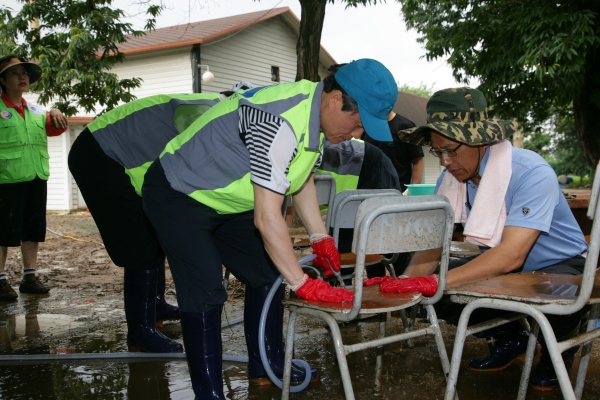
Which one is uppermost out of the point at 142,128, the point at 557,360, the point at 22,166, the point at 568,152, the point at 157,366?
the point at 568,152

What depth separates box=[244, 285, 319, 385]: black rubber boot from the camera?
121 inches

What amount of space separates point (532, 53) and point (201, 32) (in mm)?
9807

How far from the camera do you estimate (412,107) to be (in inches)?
938

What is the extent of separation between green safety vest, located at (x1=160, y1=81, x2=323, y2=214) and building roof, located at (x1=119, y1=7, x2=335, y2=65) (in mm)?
12112

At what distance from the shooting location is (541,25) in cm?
989

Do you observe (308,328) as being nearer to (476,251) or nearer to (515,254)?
(476,251)

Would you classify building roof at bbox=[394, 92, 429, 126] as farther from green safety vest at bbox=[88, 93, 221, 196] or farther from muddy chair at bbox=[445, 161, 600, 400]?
muddy chair at bbox=[445, 161, 600, 400]

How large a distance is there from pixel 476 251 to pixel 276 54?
1576 cm

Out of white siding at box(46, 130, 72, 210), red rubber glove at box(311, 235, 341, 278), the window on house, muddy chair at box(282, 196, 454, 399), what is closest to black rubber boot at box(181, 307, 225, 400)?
muddy chair at box(282, 196, 454, 399)

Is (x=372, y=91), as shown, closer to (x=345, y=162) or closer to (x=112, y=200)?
(x=112, y=200)

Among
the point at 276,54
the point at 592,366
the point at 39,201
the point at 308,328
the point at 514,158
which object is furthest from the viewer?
the point at 276,54

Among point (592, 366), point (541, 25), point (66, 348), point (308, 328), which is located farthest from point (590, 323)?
point (541, 25)

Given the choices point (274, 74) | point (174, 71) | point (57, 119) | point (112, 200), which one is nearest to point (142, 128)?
point (112, 200)

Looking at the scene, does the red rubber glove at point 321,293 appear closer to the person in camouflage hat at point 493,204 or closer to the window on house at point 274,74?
the person in camouflage hat at point 493,204
